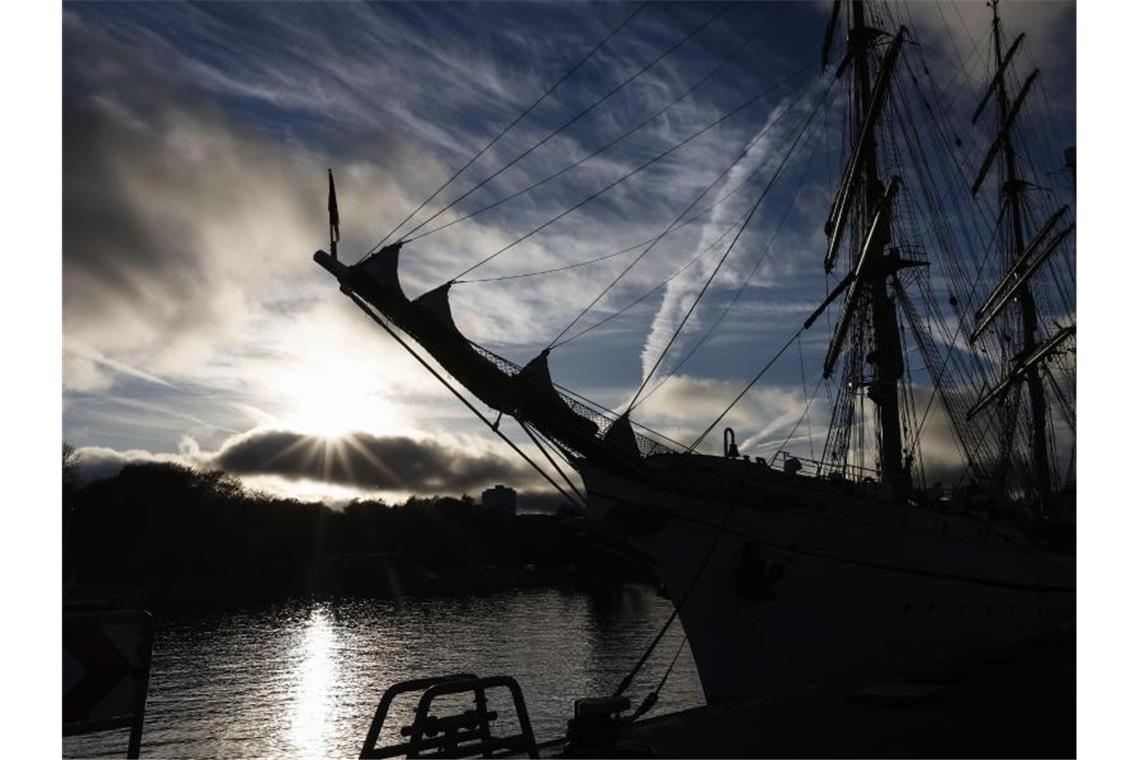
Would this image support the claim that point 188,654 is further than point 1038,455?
No

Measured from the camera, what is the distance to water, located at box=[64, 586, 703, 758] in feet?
86.5

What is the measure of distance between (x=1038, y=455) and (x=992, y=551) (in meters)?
25.9

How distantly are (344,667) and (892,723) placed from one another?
118 ft

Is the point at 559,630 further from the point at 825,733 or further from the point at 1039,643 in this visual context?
the point at 825,733

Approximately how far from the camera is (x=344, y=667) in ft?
135

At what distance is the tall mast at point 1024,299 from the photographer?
163 ft

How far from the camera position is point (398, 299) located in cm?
1939

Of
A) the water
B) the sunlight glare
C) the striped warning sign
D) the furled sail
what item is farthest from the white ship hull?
the striped warning sign

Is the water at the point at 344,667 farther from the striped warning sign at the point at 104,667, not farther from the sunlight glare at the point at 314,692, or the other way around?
the striped warning sign at the point at 104,667

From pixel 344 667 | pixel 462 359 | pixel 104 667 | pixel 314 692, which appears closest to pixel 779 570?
pixel 462 359

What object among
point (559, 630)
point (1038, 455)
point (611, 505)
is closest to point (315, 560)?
point (559, 630)

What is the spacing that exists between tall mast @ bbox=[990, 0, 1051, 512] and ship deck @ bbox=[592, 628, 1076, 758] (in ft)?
124
